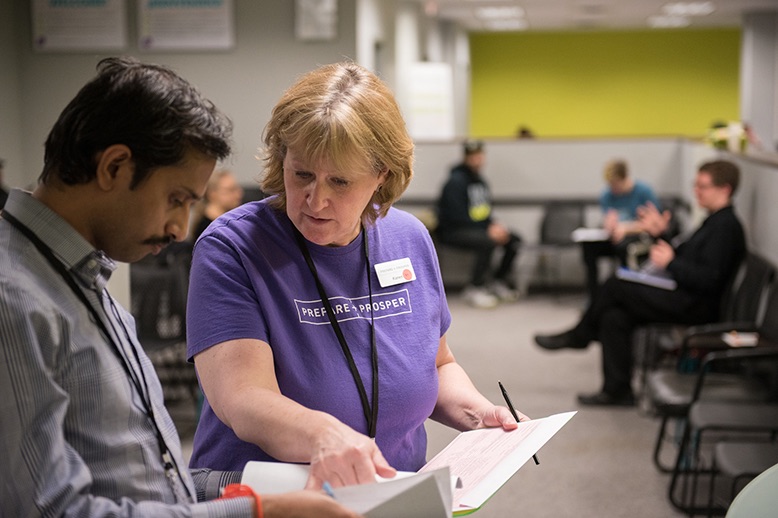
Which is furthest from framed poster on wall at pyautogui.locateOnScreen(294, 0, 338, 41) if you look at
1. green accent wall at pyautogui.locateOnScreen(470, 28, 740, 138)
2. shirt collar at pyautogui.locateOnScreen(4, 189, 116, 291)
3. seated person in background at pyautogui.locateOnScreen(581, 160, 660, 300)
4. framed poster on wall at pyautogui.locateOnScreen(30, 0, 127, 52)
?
green accent wall at pyautogui.locateOnScreen(470, 28, 740, 138)

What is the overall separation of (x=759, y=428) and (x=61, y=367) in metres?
3.04

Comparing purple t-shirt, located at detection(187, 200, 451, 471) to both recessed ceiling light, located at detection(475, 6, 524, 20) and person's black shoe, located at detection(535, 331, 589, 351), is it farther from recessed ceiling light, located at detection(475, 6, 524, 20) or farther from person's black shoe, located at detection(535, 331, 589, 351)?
recessed ceiling light, located at detection(475, 6, 524, 20)

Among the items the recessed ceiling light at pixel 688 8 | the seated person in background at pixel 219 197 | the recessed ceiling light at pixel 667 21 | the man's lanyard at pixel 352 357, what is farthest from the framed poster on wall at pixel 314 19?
the recessed ceiling light at pixel 667 21

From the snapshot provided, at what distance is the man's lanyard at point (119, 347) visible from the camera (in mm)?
1079

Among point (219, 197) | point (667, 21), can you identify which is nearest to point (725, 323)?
point (219, 197)

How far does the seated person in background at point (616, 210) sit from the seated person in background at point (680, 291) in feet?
7.41

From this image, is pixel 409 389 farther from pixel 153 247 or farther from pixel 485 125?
pixel 485 125

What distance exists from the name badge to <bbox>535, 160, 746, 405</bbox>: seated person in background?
3738 mm

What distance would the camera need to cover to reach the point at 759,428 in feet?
11.4

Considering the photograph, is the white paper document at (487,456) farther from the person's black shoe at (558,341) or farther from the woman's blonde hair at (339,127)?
the person's black shoe at (558,341)

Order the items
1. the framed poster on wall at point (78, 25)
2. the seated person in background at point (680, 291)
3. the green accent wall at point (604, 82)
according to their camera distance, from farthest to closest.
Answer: the green accent wall at point (604, 82) < the framed poster on wall at point (78, 25) < the seated person in background at point (680, 291)

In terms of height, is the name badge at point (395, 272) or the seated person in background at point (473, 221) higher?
the name badge at point (395, 272)

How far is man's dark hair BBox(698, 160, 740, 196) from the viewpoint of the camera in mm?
5254

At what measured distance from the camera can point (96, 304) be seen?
113 centimetres
